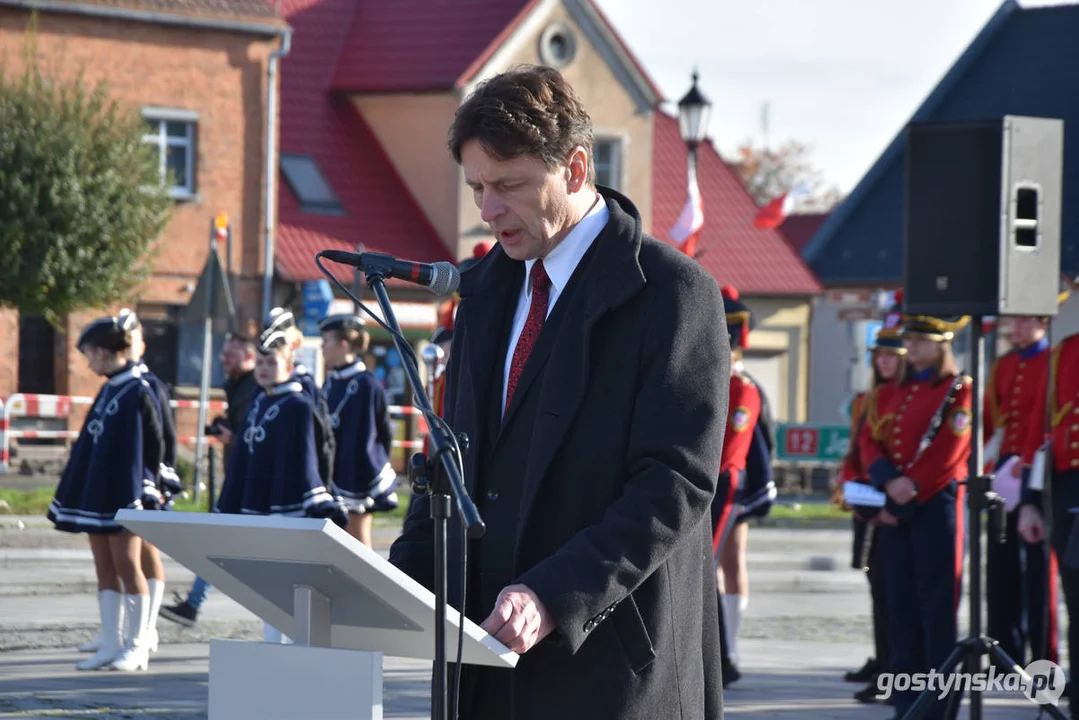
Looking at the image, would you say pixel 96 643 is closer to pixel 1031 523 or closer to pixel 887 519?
pixel 887 519

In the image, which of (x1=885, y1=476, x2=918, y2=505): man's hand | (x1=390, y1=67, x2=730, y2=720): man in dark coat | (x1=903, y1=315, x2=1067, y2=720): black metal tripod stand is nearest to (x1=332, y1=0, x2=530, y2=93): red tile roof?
(x1=885, y1=476, x2=918, y2=505): man's hand

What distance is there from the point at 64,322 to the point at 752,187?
39455 mm

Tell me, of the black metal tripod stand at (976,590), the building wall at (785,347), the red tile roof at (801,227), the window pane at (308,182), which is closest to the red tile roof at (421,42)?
the window pane at (308,182)

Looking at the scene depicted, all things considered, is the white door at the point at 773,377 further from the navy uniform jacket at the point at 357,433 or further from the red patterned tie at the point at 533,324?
the red patterned tie at the point at 533,324

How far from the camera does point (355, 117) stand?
36906 mm

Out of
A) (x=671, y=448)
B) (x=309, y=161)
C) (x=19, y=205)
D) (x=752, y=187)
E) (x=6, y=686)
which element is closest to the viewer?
(x=671, y=448)

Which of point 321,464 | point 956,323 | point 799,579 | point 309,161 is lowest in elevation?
point 799,579

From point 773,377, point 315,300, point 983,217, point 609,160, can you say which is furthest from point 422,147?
point 983,217

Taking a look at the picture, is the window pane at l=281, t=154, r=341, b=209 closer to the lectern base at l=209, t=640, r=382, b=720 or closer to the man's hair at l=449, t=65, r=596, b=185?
the man's hair at l=449, t=65, r=596, b=185

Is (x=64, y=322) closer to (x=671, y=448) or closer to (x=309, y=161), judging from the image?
(x=309, y=161)

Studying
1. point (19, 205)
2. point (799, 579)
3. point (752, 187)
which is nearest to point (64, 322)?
point (19, 205)

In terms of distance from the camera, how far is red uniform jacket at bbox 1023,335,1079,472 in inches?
343

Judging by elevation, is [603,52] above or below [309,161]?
above

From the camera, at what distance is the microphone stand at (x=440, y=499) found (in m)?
3.59
